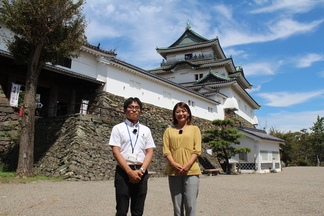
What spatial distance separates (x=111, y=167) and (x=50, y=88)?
6570mm

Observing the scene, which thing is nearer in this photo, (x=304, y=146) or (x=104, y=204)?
(x=104, y=204)

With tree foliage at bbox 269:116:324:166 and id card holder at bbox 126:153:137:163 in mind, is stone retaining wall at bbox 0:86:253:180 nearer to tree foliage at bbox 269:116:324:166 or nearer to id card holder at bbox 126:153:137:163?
id card holder at bbox 126:153:137:163

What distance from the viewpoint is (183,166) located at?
317 centimetres

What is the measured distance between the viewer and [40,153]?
38.1 feet

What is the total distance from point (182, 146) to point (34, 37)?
355 inches

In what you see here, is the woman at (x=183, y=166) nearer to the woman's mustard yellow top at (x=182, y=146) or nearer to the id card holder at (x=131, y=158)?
the woman's mustard yellow top at (x=182, y=146)

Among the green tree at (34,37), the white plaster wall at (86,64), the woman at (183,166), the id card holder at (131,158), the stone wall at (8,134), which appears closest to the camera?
the id card holder at (131,158)

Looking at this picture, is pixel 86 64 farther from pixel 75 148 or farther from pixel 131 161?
pixel 131 161

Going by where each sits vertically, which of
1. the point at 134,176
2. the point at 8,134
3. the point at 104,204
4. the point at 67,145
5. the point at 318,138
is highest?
the point at 318,138

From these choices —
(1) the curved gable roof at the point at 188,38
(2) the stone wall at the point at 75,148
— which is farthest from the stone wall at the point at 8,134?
(1) the curved gable roof at the point at 188,38

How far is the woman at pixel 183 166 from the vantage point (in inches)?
125

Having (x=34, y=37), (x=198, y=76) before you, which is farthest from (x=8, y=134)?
(x=198, y=76)

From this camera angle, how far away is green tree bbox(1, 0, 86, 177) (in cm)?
940

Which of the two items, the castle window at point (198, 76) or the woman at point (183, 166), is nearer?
the woman at point (183, 166)
